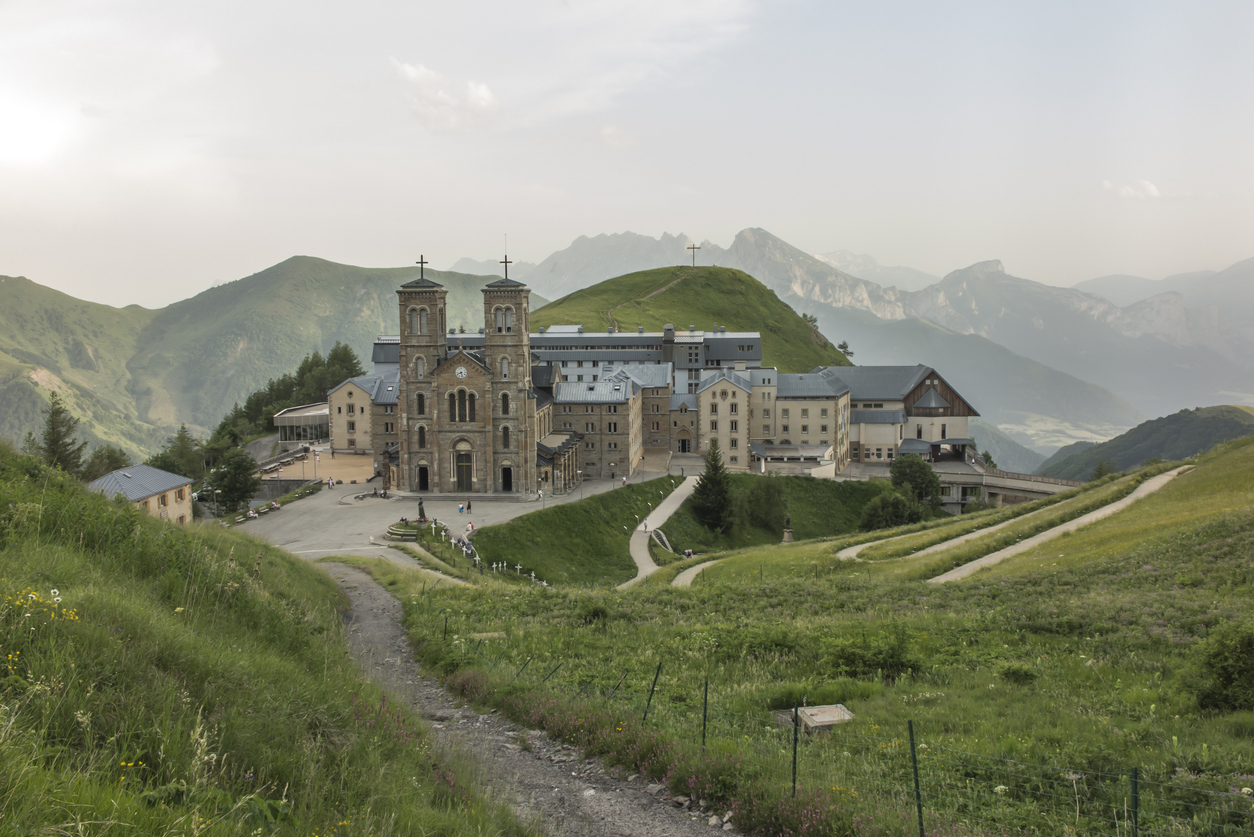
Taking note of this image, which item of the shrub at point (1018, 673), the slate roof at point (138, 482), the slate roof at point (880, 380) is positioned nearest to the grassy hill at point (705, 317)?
the slate roof at point (880, 380)

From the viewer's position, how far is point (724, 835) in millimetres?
10164

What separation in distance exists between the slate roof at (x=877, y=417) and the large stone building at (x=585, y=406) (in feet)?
0.63

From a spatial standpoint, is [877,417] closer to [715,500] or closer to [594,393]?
[715,500]

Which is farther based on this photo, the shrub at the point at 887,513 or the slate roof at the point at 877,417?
the slate roof at the point at 877,417

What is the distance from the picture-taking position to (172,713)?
7582mm

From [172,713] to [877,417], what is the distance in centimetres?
10341

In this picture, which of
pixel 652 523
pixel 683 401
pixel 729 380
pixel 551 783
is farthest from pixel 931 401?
pixel 551 783

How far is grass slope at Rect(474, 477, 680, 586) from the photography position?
175 feet

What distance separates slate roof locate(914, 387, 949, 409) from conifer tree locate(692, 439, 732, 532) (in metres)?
44.4

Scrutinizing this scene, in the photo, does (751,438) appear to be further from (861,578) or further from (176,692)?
(176,692)

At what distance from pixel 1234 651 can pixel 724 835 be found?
9790mm

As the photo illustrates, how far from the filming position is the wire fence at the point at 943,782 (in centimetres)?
944

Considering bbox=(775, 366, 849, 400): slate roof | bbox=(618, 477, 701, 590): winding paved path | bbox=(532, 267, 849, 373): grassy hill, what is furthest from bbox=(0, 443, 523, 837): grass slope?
bbox=(532, 267, 849, 373): grassy hill

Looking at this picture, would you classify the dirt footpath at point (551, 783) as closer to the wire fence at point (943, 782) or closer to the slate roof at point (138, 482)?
the wire fence at point (943, 782)
